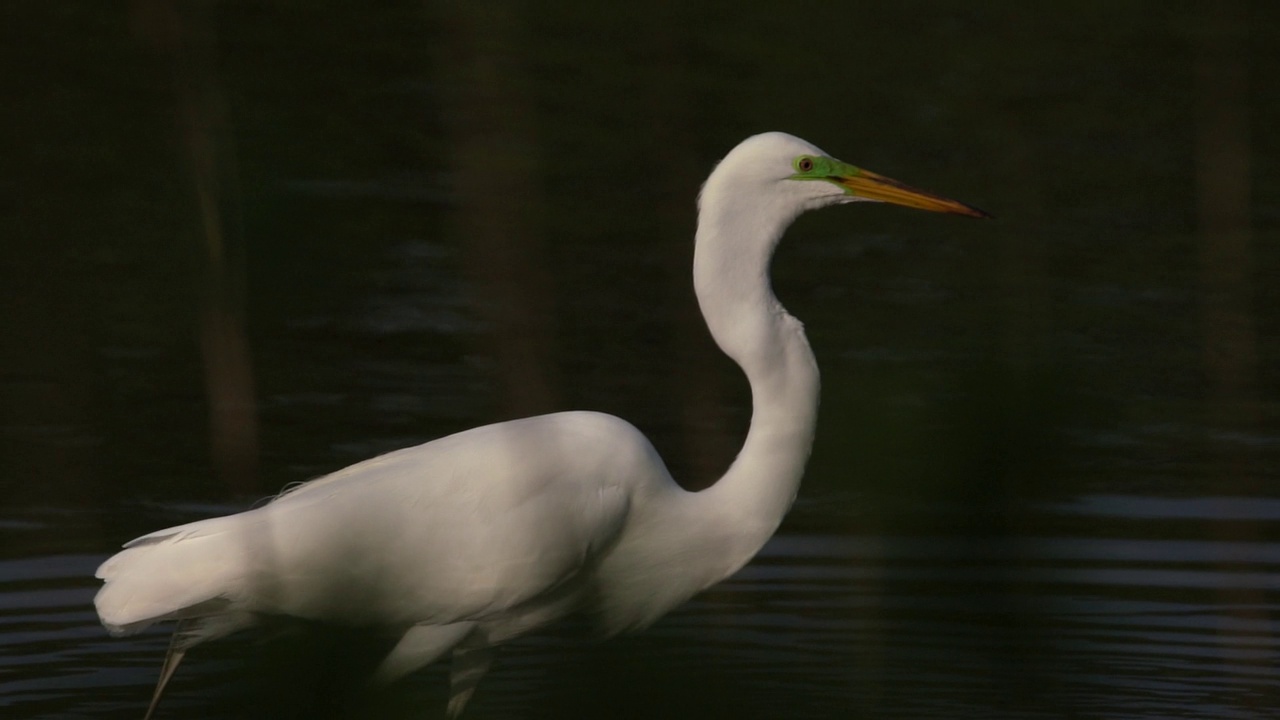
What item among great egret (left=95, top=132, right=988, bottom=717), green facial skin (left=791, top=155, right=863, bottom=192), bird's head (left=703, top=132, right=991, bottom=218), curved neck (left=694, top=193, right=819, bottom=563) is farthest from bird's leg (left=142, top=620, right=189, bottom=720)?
green facial skin (left=791, top=155, right=863, bottom=192)

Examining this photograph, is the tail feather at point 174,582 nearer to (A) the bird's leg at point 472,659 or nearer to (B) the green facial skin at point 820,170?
(A) the bird's leg at point 472,659

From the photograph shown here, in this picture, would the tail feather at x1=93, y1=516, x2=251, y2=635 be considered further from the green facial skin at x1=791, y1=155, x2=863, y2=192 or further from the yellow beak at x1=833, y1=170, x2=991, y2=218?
the yellow beak at x1=833, y1=170, x2=991, y2=218

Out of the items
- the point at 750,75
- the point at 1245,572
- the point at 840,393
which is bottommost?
the point at 1245,572

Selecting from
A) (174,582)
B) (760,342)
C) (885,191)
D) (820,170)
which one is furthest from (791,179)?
(174,582)

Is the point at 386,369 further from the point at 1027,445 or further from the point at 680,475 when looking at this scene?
the point at 1027,445

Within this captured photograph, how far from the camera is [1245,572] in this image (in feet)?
6.41

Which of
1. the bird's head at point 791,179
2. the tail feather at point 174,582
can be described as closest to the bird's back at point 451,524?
the tail feather at point 174,582

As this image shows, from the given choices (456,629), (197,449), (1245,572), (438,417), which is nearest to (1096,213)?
(438,417)

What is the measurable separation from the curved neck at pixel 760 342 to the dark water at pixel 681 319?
173 mm

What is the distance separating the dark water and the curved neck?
0.57ft

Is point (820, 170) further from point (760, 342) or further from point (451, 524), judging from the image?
point (451, 524)

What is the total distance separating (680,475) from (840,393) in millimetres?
4138

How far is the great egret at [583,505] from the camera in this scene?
10.8ft

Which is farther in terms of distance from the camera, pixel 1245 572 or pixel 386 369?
pixel 386 369
